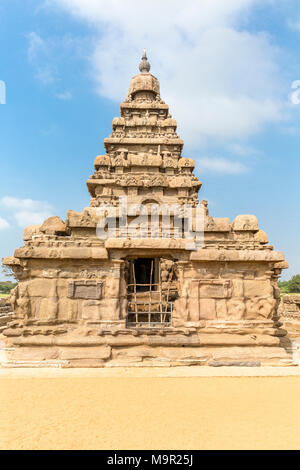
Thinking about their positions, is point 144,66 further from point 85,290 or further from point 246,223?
point 85,290

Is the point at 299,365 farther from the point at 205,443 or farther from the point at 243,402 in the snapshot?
the point at 205,443

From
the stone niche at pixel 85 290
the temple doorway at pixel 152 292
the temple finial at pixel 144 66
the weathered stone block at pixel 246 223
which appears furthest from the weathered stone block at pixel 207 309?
the temple finial at pixel 144 66

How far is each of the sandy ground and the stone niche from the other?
1837 millimetres

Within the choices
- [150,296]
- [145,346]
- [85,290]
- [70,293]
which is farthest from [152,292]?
[70,293]

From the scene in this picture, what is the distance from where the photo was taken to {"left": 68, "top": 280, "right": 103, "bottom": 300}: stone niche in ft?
25.8

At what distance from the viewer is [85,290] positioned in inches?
312

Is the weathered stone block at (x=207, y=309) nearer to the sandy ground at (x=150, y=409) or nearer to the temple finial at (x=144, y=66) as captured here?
the sandy ground at (x=150, y=409)

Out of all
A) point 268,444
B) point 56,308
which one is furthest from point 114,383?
point 268,444

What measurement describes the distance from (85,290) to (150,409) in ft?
12.1

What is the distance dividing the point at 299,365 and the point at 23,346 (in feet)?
22.8

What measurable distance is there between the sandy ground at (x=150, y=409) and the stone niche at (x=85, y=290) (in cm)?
184

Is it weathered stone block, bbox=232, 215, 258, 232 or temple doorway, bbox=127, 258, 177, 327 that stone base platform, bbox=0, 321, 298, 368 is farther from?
weathered stone block, bbox=232, 215, 258, 232

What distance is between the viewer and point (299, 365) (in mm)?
7523
